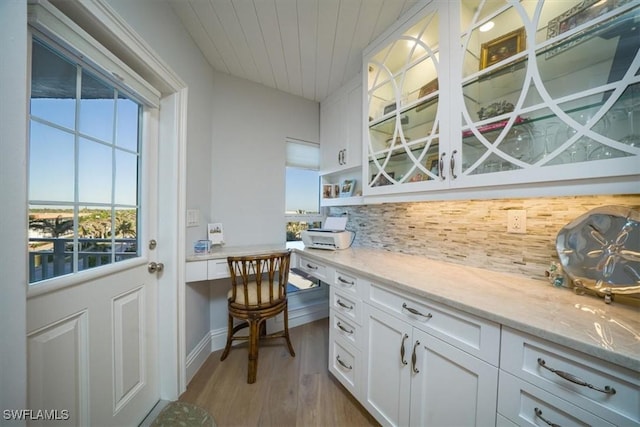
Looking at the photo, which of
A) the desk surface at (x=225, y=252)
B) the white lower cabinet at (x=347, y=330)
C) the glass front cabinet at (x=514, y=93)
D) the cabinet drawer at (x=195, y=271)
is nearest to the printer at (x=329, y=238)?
the desk surface at (x=225, y=252)

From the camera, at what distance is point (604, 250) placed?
31.9 inches

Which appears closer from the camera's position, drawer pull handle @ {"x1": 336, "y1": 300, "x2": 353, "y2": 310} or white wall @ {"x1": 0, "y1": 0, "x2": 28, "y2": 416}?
white wall @ {"x1": 0, "y1": 0, "x2": 28, "y2": 416}

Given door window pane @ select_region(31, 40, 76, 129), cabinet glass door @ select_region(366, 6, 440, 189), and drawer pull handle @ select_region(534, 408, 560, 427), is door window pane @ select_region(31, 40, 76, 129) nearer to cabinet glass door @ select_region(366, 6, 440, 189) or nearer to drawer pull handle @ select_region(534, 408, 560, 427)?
cabinet glass door @ select_region(366, 6, 440, 189)

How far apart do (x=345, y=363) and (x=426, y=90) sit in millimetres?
1732

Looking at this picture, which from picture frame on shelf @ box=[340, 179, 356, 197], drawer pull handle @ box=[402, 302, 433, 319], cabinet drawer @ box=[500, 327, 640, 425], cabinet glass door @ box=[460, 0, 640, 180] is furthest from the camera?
picture frame on shelf @ box=[340, 179, 356, 197]

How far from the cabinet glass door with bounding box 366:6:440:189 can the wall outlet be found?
42 cm

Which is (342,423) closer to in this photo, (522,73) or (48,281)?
(48,281)

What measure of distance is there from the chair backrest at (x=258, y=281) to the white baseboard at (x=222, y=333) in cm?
48

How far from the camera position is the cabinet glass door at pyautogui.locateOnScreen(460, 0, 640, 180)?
70 centimetres

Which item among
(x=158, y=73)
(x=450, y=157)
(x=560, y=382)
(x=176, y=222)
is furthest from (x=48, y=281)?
(x=450, y=157)

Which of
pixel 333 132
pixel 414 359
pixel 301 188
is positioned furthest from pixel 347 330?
pixel 333 132

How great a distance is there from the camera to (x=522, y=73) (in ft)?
2.95

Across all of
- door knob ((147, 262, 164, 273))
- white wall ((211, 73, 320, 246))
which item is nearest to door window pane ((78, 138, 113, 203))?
door knob ((147, 262, 164, 273))

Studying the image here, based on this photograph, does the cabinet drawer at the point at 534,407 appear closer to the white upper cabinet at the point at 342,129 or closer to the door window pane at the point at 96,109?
the white upper cabinet at the point at 342,129
